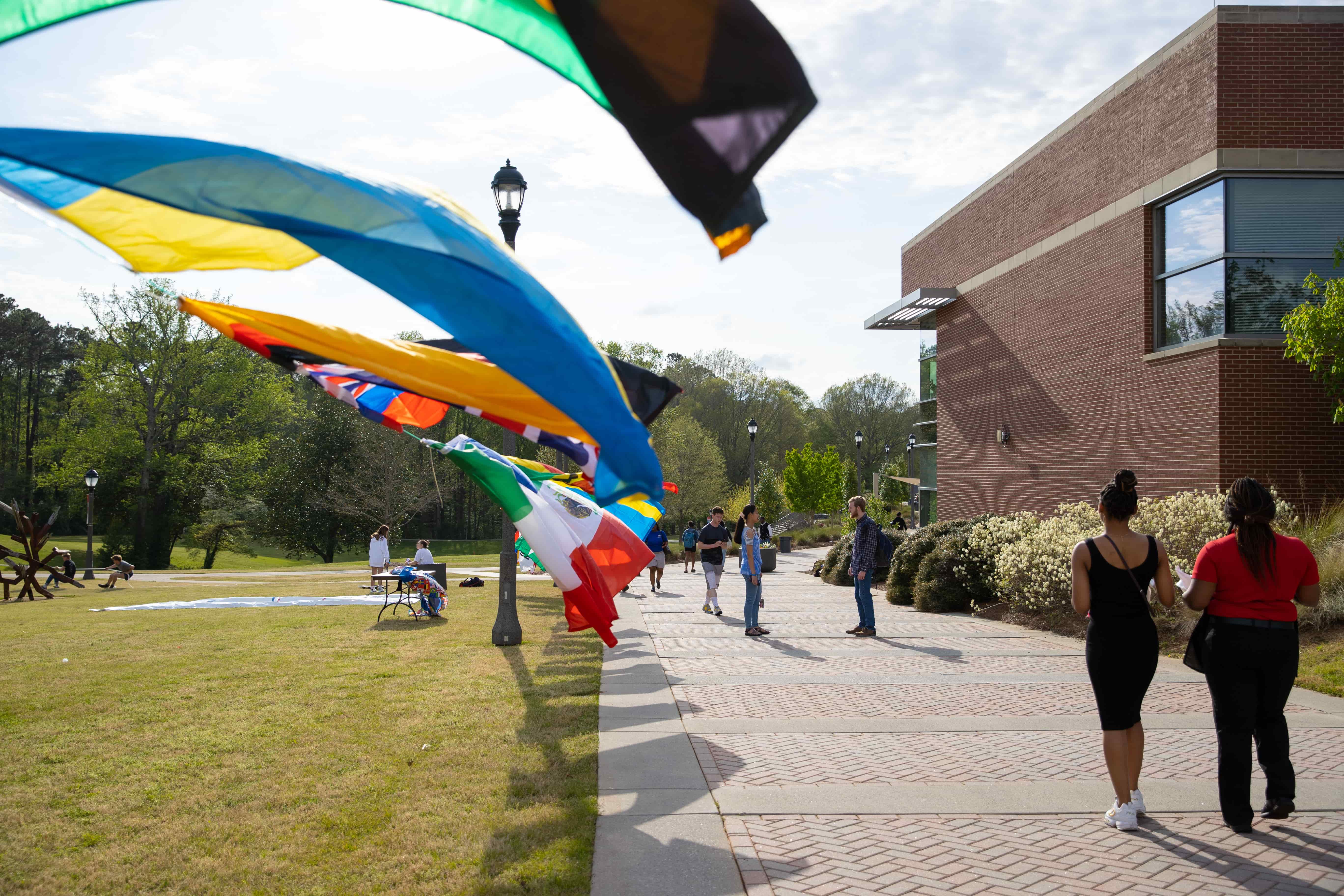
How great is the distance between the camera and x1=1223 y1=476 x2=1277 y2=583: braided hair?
17.0ft

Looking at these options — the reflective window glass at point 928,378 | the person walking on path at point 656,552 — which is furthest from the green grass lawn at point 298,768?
the reflective window glass at point 928,378

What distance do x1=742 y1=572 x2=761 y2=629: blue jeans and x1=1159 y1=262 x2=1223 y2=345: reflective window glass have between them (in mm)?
8072

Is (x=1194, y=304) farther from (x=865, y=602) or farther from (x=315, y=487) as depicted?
(x=315, y=487)

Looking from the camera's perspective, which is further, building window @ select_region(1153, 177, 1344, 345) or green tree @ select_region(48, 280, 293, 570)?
green tree @ select_region(48, 280, 293, 570)

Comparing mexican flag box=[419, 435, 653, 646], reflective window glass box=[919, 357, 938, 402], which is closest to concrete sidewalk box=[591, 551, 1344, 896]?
mexican flag box=[419, 435, 653, 646]

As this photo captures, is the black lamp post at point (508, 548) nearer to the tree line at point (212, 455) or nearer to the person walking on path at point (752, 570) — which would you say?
the person walking on path at point (752, 570)

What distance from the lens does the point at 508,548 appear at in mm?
12039

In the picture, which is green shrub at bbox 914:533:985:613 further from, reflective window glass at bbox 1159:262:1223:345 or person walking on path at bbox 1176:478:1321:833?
person walking on path at bbox 1176:478:1321:833

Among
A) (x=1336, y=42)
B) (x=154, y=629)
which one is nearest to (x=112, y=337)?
(x=154, y=629)

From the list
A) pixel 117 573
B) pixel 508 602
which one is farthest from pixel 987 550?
pixel 117 573

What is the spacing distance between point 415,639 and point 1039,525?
34.2 ft

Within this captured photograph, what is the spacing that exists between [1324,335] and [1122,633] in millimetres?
9493

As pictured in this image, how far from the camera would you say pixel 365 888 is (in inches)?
170

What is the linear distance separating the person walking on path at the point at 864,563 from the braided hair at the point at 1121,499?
698cm
